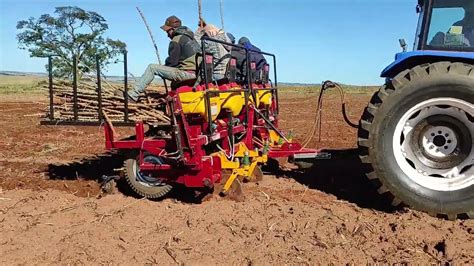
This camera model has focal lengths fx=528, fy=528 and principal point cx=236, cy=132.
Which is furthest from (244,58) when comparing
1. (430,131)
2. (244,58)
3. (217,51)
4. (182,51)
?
(430,131)

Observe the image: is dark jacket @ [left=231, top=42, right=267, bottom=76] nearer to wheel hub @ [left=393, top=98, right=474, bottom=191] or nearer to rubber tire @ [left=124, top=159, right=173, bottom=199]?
rubber tire @ [left=124, top=159, right=173, bottom=199]

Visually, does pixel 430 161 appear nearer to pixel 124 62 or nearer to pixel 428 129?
pixel 428 129

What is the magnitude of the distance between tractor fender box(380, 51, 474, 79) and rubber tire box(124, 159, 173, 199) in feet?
8.87

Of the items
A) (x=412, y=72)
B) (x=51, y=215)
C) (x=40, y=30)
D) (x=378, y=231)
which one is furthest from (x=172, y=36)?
A: (x=40, y=30)

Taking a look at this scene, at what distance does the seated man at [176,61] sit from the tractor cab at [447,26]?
2.59 m

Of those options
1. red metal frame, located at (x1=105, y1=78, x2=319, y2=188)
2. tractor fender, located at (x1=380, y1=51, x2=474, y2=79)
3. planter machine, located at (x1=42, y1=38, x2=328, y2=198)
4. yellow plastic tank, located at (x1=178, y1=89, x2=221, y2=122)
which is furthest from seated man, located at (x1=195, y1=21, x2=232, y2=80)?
tractor fender, located at (x1=380, y1=51, x2=474, y2=79)

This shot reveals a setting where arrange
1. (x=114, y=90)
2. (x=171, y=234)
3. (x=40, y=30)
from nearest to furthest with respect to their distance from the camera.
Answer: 1. (x=171, y=234)
2. (x=114, y=90)
3. (x=40, y=30)

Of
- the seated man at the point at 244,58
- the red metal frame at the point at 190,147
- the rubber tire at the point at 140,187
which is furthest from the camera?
the seated man at the point at 244,58

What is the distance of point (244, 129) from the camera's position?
6.66m

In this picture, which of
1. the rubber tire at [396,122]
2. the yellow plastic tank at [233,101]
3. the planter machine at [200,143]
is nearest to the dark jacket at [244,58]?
the planter machine at [200,143]

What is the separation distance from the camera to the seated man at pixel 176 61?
20.3ft

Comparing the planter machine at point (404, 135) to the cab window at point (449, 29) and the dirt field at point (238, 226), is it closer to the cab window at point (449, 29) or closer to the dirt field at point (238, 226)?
the cab window at point (449, 29)

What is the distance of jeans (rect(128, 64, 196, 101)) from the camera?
6172 millimetres

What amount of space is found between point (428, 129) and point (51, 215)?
149 inches
